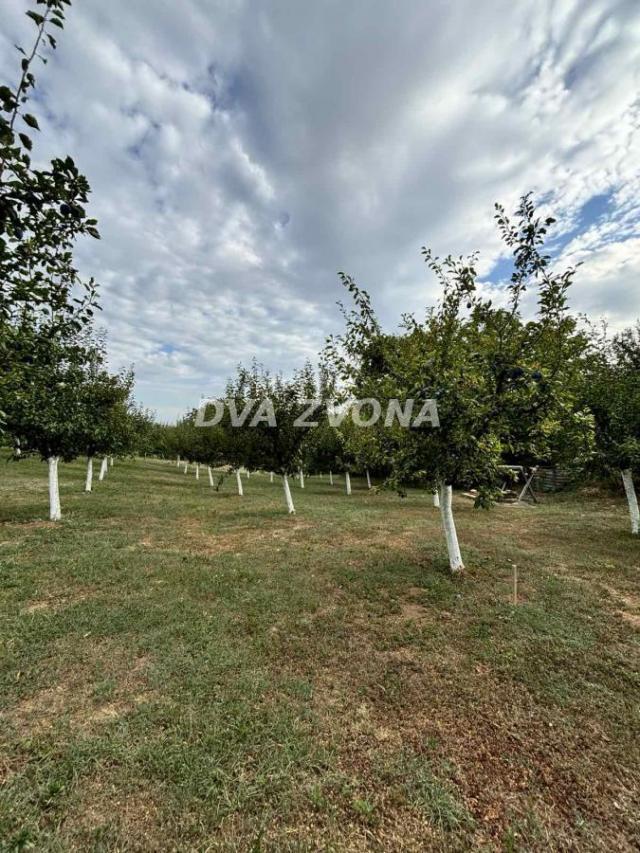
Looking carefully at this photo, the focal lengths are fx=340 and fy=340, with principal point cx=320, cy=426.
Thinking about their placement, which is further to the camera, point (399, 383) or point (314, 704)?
point (399, 383)

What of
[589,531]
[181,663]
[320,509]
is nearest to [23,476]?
[320,509]

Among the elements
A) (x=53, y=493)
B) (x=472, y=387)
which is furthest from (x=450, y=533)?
(x=53, y=493)

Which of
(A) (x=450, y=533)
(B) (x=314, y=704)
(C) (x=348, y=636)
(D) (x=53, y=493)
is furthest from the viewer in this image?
(D) (x=53, y=493)

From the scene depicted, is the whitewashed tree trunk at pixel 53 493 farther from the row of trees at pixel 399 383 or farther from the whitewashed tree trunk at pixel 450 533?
the whitewashed tree trunk at pixel 450 533

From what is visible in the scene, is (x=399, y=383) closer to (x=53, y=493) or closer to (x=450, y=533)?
(x=450, y=533)

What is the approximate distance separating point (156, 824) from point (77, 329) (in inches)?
178

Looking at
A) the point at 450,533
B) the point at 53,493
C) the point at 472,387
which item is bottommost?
the point at 450,533

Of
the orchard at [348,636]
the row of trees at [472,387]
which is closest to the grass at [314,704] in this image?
the orchard at [348,636]

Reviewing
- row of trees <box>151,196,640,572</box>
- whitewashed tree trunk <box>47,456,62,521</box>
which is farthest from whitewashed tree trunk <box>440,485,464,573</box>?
whitewashed tree trunk <box>47,456,62,521</box>

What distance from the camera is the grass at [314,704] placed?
3021 millimetres

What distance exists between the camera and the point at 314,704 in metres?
4.42

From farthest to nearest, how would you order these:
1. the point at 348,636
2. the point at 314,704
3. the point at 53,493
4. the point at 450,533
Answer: the point at 53,493, the point at 450,533, the point at 348,636, the point at 314,704

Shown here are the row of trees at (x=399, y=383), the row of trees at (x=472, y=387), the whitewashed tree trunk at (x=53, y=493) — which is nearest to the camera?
Result: the row of trees at (x=399, y=383)

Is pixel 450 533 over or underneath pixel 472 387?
underneath
